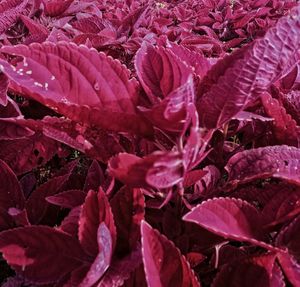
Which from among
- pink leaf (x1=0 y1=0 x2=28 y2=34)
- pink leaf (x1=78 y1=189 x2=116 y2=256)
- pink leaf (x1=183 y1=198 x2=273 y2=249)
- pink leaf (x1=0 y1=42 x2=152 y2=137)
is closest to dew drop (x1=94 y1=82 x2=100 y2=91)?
pink leaf (x1=0 y1=42 x2=152 y2=137)

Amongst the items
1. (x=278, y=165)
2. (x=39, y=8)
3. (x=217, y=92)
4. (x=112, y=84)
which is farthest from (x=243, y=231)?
(x=39, y=8)

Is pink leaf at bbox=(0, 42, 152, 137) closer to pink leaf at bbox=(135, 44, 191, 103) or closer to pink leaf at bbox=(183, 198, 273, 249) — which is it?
pink leaf at bbox=(135, 44, 191, 103)

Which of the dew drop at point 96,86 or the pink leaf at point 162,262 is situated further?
the dew drop at point 96,86

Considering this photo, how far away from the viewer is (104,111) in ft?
2.97

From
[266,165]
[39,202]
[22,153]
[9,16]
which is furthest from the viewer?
[9,16]

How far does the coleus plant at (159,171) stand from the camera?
2.93 feet

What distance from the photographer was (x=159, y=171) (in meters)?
0.76

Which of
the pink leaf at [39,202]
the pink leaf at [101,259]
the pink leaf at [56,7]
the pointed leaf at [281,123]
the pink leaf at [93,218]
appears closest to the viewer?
the pink leaf at [101,259]

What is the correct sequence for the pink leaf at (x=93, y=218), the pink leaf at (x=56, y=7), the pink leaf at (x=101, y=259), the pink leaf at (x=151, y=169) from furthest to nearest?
1. the pink leaf at (x=56, y=7)
2. the pink leaf at (x=93, y=218)
3. the pink leaf at (x=101, y=259)
4. the pink leaf at (x=151, y=169)

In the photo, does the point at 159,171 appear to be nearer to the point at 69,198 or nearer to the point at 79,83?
the point at 79,83

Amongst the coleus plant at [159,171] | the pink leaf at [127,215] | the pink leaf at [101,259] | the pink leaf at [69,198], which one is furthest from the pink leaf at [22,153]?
the pink leaf at [101,259]

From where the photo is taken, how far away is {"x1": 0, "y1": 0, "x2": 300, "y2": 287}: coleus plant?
2.93 feet

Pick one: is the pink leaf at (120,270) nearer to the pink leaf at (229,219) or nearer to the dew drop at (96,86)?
the pink leaf at (229,219)

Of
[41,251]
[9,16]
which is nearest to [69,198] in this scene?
[41,251]
